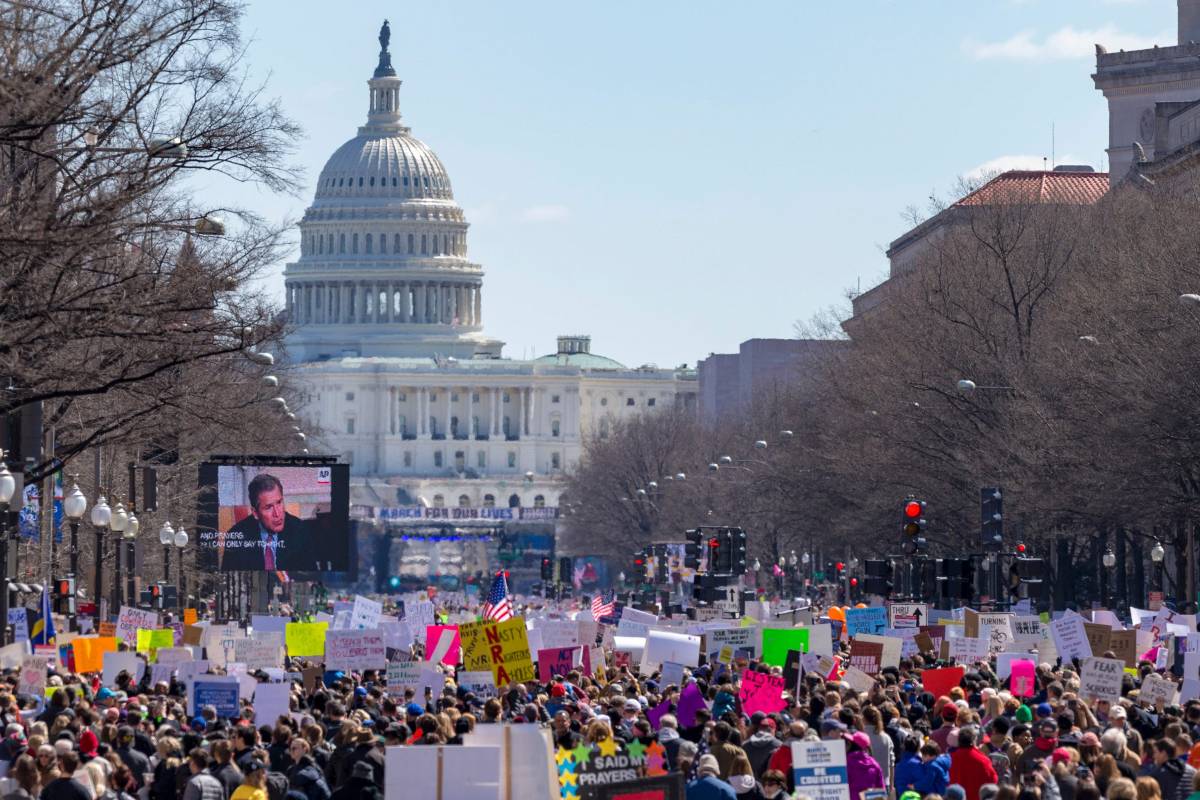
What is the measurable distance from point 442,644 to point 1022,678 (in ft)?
29.1

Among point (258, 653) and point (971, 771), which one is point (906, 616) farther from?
point (971, 771)

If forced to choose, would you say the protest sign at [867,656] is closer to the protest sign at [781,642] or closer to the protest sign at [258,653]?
the protest sign at [781,642]

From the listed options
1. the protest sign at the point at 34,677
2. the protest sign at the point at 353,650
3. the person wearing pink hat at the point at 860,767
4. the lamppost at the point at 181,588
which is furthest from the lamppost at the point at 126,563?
the person wearing pink hat at the point at 860,767

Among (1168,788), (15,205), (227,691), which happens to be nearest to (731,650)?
(227,691)

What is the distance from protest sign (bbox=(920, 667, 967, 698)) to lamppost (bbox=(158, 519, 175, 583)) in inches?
1051

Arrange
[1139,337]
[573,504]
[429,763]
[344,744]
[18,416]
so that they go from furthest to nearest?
[573,504]
[1139,337]
[18,416]
[344,744]
[429,763]

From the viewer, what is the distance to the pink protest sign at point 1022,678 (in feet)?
98.8

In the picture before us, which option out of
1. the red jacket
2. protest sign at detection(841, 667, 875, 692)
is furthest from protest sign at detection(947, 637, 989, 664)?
the red jacket

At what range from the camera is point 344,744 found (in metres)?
22.8

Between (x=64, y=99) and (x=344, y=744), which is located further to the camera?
(x=64, y=99)

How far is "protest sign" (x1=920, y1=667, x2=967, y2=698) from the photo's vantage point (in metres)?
29.1

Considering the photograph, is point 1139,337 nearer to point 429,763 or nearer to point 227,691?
point 227,691

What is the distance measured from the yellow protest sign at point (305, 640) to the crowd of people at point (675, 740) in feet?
30.9

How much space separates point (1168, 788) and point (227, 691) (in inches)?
383
